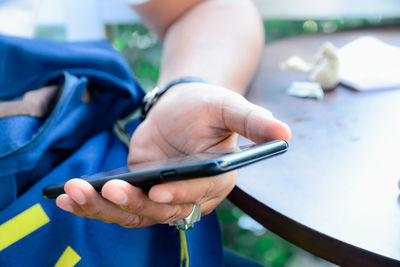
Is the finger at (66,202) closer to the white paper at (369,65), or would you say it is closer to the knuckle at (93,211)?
the knuckle at (93,211)

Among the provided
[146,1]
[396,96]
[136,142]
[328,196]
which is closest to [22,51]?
[136,142]

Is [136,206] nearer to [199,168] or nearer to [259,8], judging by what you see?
[199,168]

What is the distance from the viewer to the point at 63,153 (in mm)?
612

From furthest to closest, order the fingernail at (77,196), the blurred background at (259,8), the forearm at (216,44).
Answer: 1. the blurred background at (259,8)
2. the forearm at (216,44)
3. the fingernail at (77,196)

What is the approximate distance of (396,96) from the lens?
708mm

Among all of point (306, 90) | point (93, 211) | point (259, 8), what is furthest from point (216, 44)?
point (259, 8)

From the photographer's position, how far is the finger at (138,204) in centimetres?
37

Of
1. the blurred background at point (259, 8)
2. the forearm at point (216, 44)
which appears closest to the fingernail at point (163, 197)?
the forearm at point (216, 44)

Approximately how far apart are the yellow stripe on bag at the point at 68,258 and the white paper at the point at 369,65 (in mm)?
555

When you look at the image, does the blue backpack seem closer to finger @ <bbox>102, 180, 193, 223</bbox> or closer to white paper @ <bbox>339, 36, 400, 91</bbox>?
finger @ <bbox>102, 180, 193, 223</bbox>

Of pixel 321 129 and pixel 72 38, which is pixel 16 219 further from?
pixel 72 38

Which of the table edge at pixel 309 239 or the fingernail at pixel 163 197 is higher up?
the fingernail at pixel 163 197

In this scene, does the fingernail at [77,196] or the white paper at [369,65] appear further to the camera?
the white paper at [369,65]

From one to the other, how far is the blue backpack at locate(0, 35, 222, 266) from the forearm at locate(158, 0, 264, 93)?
113 mm
